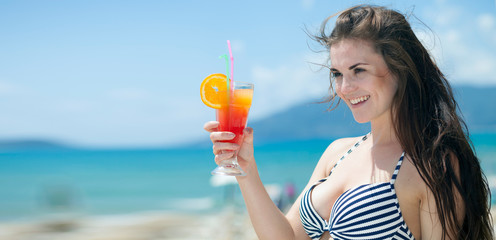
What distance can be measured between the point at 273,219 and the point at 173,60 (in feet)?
157

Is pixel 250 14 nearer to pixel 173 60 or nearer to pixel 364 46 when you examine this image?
pixel 173 60

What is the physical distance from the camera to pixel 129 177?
26938mm

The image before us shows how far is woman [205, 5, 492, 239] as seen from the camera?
153 centimetres

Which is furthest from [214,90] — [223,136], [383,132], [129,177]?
[129,177]

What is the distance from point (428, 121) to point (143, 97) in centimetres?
4617

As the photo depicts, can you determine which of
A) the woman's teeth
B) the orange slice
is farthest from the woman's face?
the orange slice

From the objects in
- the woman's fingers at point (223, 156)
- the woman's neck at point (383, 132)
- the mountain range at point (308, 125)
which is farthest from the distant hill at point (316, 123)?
the woman's fingers at point (223, 156)

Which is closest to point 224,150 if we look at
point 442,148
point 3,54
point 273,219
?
point 273,219

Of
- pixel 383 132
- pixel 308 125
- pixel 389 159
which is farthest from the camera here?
pixel 308 125

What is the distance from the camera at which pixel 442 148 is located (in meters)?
1.56

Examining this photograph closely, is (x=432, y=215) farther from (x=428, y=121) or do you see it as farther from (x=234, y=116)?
(x=234, y=116)

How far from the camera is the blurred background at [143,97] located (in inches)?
1102

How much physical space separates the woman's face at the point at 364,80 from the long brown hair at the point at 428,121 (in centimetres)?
3

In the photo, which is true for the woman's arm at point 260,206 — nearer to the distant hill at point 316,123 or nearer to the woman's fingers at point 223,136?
the woman's fingers at point 223,136
